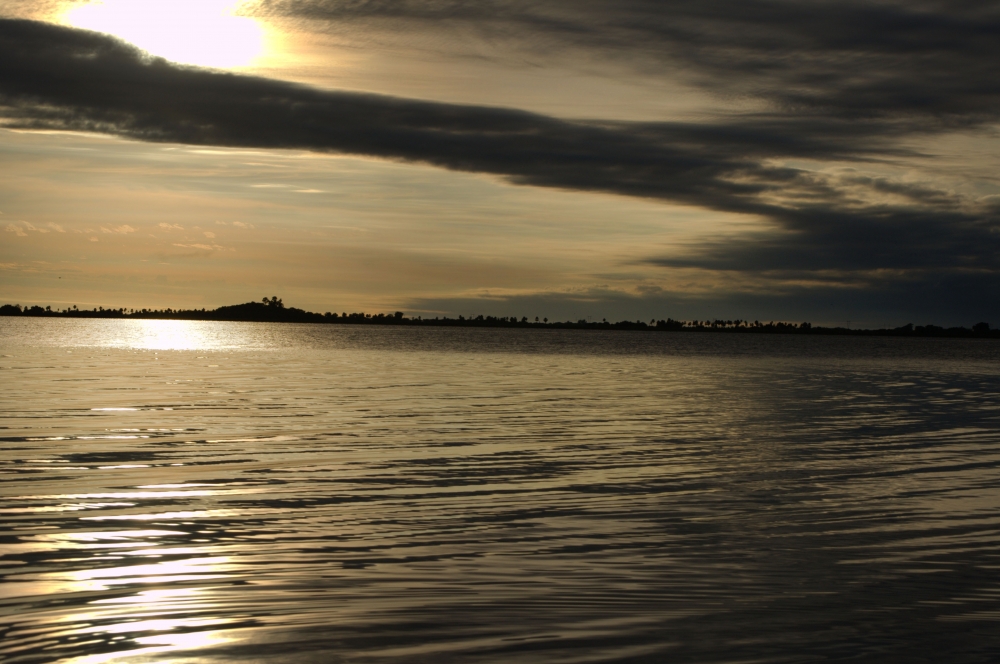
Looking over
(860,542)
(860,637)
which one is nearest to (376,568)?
(860,637)

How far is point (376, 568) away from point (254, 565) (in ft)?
4.78

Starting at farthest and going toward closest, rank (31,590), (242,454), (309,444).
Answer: (309,444) → (242,454) → (31,590)

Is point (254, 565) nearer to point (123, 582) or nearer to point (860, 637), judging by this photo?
point (123, 582)

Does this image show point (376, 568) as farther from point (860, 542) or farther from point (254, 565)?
point (860, 542)

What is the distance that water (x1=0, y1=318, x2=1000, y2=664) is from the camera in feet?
25.3

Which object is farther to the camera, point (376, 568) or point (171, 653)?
point (376, 568)

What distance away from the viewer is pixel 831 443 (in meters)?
23.0

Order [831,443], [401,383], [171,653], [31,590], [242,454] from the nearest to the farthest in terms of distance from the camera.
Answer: [171,653]
[31,590]
[242,454]
[831,443]
[401,383]

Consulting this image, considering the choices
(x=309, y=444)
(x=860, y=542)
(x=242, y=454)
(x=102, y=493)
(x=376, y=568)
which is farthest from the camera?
(x=309, y=444)

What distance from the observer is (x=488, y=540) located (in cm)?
1127

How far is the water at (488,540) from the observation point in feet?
25.3

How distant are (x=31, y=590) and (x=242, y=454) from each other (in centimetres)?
1005

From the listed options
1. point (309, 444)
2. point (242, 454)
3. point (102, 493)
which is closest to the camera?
point (102, 493)

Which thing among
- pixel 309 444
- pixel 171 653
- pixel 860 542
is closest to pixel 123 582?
pixel 171 653
